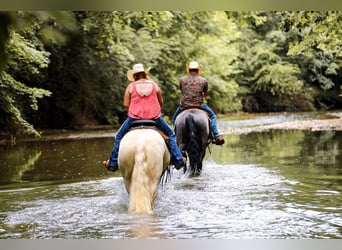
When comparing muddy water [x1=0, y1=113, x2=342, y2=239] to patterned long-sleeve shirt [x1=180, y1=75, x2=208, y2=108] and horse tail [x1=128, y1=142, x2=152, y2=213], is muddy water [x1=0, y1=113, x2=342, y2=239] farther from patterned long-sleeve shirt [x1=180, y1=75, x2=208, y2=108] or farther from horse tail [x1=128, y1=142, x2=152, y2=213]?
patterned long-sleeve shirt [x1=180, y1=75, x2=208, y2=108]

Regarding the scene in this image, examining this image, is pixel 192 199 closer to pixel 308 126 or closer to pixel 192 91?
pixel 192 91

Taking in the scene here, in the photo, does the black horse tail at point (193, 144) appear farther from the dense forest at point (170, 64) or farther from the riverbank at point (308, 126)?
the riverbank at point (308, 126)

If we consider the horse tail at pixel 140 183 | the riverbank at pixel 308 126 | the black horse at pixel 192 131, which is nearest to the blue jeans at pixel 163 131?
the horse tail at pixel 140 183

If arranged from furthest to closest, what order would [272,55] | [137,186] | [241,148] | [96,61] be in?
[272,55]
[96,61]
[241,148]
[137,186]

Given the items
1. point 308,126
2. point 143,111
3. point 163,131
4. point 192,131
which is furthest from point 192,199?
point 308,126

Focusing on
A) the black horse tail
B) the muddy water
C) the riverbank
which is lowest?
the muddy water

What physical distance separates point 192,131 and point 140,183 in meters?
2.07

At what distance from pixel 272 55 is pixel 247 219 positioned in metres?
13.9

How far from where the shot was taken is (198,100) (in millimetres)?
6180

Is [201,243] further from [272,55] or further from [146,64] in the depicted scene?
[272,55]

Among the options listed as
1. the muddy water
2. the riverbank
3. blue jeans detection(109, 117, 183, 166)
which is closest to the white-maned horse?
the muddy water

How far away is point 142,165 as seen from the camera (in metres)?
4.02

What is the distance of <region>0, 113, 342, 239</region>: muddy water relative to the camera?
386cm

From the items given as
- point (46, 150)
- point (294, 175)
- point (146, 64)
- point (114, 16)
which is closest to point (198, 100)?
point (294, 175)
